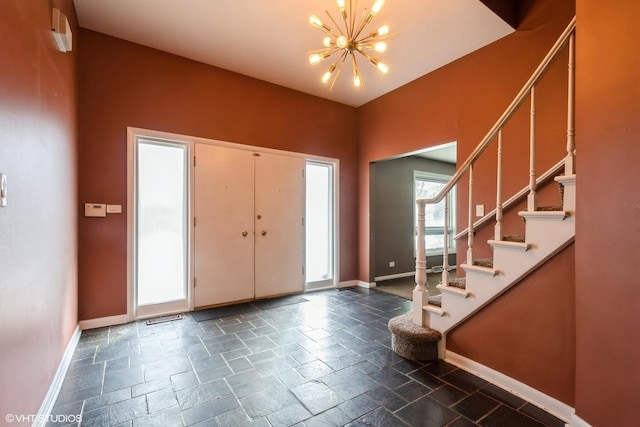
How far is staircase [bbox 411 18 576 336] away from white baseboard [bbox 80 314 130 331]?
122 inches

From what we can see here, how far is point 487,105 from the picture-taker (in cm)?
313

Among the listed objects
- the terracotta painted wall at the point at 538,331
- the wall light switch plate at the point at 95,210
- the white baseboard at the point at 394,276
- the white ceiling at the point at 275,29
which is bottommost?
the white baseboard at the point at 394,276

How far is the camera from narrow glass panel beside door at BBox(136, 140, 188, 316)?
329 centimetres

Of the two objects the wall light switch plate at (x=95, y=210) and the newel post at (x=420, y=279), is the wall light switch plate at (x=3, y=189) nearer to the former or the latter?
the wall light switch plate at (x=95, y=210)

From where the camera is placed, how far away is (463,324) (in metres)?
2.24

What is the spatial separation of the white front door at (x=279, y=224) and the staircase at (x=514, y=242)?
2.21m

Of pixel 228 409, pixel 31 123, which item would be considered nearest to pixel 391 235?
pixel 228 409

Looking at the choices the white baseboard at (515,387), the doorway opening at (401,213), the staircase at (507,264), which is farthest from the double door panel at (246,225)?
the white baseboard at (515,387)

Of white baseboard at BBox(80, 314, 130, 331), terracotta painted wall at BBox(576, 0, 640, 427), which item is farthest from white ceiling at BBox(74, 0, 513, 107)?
white baseboard at BBox(80, 314, 130, 331)

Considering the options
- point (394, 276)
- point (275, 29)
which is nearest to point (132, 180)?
point (275, 29)

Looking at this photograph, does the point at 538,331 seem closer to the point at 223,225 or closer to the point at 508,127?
the point at 508,127

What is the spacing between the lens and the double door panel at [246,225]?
142 inches

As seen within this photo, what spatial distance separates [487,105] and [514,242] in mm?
1956

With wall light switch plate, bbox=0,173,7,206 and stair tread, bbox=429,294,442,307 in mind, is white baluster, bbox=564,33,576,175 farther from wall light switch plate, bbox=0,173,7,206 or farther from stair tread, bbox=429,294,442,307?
wall light switch plate, bbox=0,173,7,206
